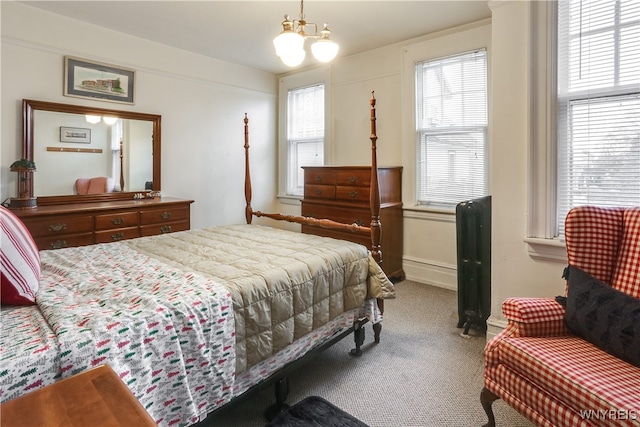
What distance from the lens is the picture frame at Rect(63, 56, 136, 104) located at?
337 centimetres

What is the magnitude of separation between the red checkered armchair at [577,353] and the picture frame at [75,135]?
3.93 meters

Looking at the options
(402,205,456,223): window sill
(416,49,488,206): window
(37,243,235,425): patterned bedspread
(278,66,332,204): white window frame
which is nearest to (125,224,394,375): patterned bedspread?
(37,243,235,425): patterned bedspread

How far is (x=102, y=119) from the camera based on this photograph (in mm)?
3605

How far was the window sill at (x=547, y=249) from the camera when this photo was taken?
2.18m

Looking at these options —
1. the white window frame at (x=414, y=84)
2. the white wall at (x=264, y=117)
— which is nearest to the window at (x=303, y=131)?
the white wall at (x=264, y=117)

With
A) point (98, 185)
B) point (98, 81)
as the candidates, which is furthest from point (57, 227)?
point (98, 81)

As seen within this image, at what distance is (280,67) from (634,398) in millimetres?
4843

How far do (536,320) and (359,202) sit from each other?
230 centimetres

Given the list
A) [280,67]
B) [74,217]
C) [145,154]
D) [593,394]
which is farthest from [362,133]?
[593,394]

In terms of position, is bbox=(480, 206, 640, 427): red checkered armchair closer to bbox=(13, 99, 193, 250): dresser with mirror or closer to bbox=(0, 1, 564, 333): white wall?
bbox=(0, 1, 564, 333): white wall

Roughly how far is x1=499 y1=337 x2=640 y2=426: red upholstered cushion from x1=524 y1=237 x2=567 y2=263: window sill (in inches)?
30.4

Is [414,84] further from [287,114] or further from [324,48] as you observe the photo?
[287,114]

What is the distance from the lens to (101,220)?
10.5 ft

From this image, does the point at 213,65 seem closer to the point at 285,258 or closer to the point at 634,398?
the point at 285,258
